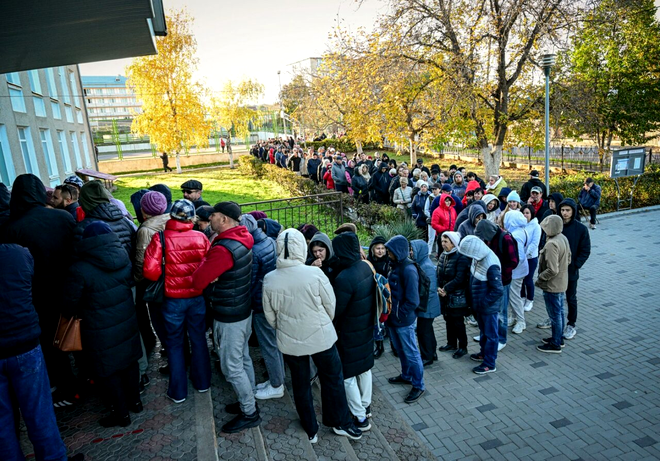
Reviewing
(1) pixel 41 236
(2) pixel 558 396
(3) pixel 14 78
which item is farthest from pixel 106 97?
(2) pixel 558 396

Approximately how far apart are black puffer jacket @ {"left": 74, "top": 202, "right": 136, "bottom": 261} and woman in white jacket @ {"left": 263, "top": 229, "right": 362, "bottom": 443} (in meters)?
1.61

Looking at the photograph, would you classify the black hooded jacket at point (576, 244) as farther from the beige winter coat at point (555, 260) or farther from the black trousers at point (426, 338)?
the black trousers at point (426, 338)

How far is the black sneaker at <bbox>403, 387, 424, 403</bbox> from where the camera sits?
16.6 feet

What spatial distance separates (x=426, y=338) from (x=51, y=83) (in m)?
18.6

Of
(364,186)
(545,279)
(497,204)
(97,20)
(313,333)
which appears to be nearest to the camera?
(313,333)

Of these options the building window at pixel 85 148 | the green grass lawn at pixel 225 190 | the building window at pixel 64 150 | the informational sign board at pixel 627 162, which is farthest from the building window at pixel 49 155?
the informational sign board at pixel 627 162

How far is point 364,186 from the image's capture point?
13172 millimetres

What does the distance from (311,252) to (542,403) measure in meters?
3.18

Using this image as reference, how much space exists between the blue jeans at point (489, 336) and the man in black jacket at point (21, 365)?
4584 mm

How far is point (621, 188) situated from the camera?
14.1 m

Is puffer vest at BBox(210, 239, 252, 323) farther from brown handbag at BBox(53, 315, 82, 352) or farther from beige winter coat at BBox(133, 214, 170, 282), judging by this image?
brown handbag at BBox(53, 315, 82, 352)

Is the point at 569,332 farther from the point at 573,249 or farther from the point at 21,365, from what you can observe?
the point at 21,365

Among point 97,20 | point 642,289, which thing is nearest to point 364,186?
point 642,289

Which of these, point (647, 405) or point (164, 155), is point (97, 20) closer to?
point (647, 405)
